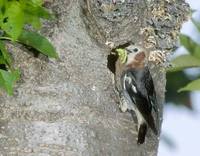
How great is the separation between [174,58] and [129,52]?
0.19 meters

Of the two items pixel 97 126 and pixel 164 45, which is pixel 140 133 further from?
pixel 164 45

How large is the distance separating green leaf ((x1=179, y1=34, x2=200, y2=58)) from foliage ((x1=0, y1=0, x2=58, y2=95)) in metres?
0.61

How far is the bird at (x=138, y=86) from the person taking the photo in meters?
2.12

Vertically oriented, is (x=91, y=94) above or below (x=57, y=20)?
below

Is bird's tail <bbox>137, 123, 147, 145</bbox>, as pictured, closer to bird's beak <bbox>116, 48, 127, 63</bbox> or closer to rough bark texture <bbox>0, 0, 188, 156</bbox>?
rough bark texture <bbox>0, 0, 188, 156</bbox>

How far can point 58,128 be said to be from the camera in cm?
190

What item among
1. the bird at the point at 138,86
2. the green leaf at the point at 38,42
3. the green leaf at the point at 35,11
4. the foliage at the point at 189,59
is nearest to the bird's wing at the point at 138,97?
the bird at the point at 138,86

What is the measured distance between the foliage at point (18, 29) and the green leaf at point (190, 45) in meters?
0.61

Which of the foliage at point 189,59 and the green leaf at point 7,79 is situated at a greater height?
the foliage at point 189,59

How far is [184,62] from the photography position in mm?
2242

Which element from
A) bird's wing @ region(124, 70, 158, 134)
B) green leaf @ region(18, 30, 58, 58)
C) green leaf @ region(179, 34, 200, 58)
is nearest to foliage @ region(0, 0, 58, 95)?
green leaf @ region(18, 30, 58, 58)

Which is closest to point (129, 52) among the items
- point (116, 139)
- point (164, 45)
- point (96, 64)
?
point (164, 45)

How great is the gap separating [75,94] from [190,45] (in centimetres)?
55

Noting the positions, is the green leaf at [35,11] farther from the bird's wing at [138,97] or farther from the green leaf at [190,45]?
the green leaf at [190,45]
